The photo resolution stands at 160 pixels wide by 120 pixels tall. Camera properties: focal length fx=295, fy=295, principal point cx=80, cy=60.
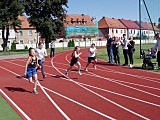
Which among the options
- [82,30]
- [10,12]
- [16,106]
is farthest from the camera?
[82,30]

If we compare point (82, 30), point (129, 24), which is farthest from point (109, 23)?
point (82, 30)

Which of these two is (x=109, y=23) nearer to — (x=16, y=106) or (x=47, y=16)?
(x=47, y=16)

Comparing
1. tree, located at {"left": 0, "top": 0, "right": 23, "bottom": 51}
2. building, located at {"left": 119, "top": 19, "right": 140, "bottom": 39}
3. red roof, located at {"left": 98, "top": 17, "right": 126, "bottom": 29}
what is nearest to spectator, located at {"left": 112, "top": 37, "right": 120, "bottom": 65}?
tree, located at {"left": 0, "top": 0, "right": 23, "bottom": 51}

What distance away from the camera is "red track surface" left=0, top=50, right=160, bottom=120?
24.5ft

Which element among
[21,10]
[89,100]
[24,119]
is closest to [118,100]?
[89,100]

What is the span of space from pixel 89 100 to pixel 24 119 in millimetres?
2593

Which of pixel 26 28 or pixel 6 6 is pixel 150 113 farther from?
Answer: pixel 26 28

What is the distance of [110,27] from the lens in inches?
4225

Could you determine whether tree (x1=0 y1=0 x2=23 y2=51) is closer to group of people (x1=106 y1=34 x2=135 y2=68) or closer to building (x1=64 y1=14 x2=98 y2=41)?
group of people (x1=106 y1=34 x2=135 y2=68)

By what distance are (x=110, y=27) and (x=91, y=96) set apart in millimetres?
99154

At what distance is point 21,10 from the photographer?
153 feet

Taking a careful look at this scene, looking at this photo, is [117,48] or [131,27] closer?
[117,48]

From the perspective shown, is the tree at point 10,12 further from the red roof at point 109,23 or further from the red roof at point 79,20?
the red roof at point 109,23

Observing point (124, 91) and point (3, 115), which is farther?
point (124, 91)
